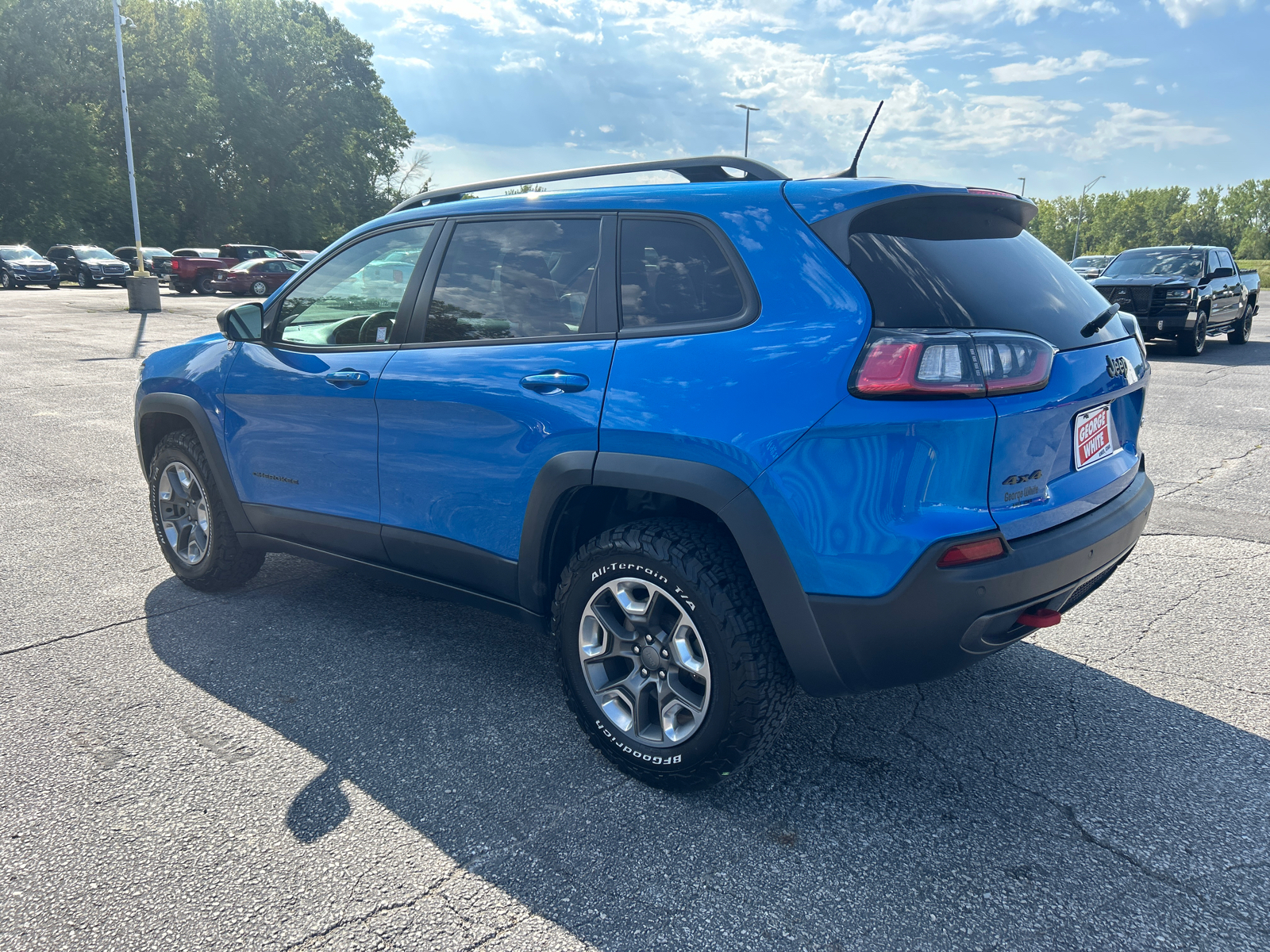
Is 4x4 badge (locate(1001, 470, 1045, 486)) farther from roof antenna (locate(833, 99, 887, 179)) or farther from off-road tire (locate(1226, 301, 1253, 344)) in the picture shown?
off-road tire (locate(1226, 301, 1253, 344))

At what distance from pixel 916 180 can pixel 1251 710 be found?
2.26 meters

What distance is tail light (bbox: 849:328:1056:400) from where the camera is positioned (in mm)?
2268

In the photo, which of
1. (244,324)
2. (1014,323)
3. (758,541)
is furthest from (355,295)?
(1014,323)

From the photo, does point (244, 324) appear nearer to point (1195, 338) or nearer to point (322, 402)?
point (322, 402)

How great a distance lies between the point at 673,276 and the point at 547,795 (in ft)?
5.33

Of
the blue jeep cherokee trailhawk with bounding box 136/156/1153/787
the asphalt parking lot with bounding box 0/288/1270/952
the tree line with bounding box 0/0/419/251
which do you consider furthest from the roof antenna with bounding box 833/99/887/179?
the tree line with bounding box 0/0/419/251

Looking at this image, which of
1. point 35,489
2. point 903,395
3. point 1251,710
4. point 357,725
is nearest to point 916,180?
point 903,395

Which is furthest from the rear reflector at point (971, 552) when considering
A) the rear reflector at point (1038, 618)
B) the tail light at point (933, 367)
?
the tail light at point (933, 367)

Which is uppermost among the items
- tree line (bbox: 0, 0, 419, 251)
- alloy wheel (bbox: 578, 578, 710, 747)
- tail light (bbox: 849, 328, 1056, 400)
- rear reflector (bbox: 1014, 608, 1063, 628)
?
tree line (bbox: 0, 0, 419, 251)

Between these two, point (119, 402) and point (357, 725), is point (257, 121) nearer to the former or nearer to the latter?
point (119, 402)

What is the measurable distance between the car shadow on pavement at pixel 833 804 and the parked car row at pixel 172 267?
93.2 feet

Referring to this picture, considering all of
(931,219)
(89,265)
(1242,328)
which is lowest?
→ (89,265)

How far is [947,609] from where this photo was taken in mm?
2285

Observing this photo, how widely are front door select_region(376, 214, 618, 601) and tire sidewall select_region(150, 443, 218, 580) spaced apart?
1289 mm
